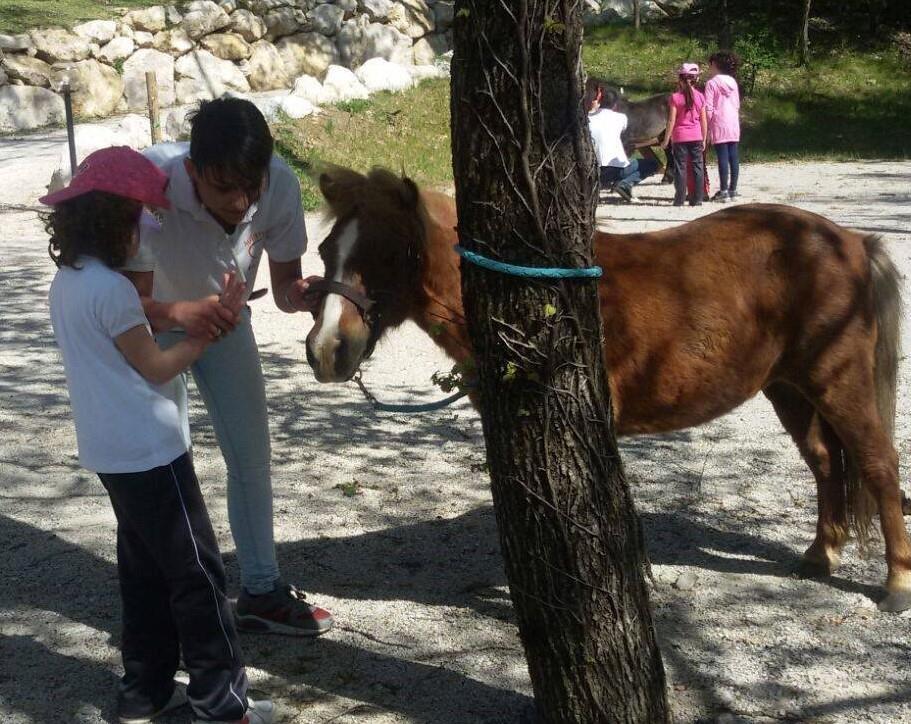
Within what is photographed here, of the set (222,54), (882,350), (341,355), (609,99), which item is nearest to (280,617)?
(341,355)

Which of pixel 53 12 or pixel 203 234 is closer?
pixel 203 234

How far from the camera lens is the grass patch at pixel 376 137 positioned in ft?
51.6

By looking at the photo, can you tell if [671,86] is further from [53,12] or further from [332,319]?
[332,319]

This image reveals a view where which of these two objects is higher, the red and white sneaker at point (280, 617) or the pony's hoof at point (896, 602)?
the red and white sneaker at point (280, 617)

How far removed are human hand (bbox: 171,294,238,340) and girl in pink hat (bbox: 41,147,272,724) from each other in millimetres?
22

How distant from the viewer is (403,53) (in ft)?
81.1

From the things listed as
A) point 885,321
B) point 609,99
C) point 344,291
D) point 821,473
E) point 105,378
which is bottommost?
point 821,473

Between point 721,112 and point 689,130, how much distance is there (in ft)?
2.16

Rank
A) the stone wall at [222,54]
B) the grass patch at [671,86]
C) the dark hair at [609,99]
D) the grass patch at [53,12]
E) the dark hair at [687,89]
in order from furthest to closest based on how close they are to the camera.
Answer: the grass patch at [53,12] < the stone wall at [222,54] < the grass patch at [671,86] < the dark hair at [609,99] < the dark hair at [687,89]

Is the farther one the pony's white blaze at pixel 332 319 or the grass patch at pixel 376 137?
the grass patch at pixel 376 137

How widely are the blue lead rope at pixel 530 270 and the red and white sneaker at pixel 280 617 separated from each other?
179 cm

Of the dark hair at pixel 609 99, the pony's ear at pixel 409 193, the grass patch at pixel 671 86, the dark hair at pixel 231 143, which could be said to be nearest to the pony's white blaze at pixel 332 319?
the pony's ear at pixel 409 193

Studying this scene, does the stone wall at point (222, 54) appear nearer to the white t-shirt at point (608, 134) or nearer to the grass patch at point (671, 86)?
the grass patch at point (671, 86)

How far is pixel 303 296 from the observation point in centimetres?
371
